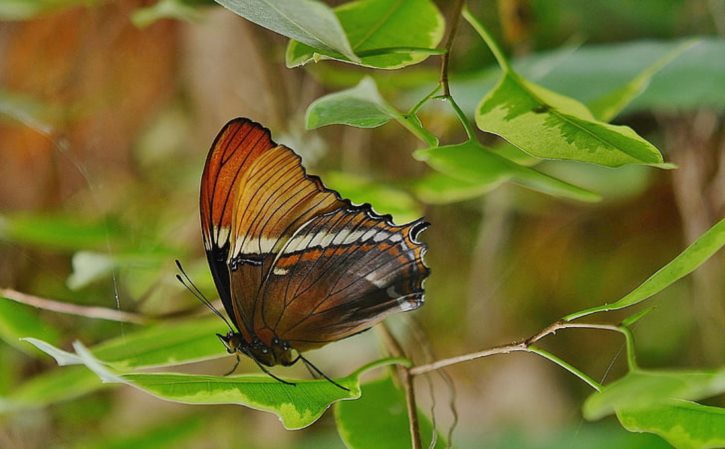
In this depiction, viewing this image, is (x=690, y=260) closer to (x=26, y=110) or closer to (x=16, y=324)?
(x=16, y=324)

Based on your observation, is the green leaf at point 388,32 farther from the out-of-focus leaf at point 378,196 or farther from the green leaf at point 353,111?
the out-of-focus leaf at point 378,196

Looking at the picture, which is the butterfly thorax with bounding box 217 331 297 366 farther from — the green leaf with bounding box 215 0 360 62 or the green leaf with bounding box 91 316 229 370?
the green leaf with bounding box 215 0 360 62

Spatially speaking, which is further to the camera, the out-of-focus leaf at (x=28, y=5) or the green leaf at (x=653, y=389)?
the out-of-focus leaf at (x=28, y=5)

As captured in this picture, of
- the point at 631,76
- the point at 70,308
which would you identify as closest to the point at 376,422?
the point at 70,308

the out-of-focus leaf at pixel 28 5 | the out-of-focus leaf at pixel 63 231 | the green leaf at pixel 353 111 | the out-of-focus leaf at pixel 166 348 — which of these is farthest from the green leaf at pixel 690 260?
the out-of-focus leaf at pixel 28 5

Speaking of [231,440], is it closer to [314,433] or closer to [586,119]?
[314,433]

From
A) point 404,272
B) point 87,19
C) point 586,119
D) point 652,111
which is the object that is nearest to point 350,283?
point 404,272
